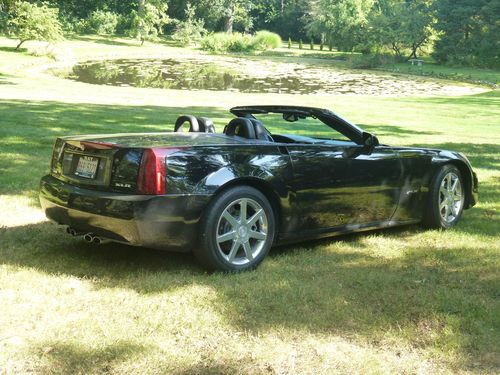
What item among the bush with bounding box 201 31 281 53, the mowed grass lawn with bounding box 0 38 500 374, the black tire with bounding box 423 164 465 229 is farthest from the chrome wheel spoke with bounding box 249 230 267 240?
the bush with bounding box 201 31 281 53

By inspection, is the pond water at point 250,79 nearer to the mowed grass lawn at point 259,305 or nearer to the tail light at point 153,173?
the mowed grass lawn at point 259,305

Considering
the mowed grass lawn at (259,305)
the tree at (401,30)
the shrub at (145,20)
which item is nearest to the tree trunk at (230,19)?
the shrub at (145,20)

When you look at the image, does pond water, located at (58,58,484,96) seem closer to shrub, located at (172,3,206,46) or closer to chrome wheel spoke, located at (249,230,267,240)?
chrome wheel spoke, located at (249,230,267,240)

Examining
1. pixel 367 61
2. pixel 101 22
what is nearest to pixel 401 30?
pixel 367 61

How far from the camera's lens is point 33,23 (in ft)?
109

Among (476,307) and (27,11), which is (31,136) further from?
(27,11)

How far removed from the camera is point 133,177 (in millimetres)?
4496

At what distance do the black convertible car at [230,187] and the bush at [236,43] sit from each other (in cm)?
5893

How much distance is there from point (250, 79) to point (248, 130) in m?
29.2

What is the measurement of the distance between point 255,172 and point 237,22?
8134 centimetres

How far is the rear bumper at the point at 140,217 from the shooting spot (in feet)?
14.4

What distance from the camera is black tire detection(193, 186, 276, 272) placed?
15.2 ft

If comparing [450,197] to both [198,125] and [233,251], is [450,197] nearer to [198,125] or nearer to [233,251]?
[198,125]

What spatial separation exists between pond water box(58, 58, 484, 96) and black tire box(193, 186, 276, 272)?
2315cm
